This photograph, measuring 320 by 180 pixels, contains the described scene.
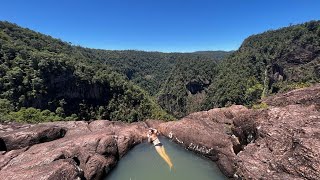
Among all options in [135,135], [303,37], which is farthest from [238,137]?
[303,37]

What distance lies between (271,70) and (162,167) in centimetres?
14759

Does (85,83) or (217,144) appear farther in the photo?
(85,83)

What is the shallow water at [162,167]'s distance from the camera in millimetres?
23891

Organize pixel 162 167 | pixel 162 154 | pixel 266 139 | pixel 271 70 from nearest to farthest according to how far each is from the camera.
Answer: pixel 266 139 → pixel 162 167 → pixel 162 154 → pixel 271 70

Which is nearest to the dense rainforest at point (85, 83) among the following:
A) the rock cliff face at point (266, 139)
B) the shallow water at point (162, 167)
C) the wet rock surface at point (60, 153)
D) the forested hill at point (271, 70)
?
the forested hill at point (271, 70)

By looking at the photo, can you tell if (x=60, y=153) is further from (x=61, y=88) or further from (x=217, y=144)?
(x=61, y=88)

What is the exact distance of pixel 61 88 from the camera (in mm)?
108750

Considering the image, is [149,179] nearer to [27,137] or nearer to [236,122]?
[236,122]

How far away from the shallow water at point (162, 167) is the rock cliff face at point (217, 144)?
2.71ft

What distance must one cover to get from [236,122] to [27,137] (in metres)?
20.4

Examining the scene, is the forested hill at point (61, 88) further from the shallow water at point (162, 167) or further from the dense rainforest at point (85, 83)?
the shallow water at point (162, 167)

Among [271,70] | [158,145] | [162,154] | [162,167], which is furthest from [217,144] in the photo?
[271,70]

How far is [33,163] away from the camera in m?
20.9

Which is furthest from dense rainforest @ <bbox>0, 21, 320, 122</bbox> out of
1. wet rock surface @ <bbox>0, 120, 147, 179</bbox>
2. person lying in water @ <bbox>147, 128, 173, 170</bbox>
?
person lying in water @ <bbox>147, 128, 173, 170</bbox>
